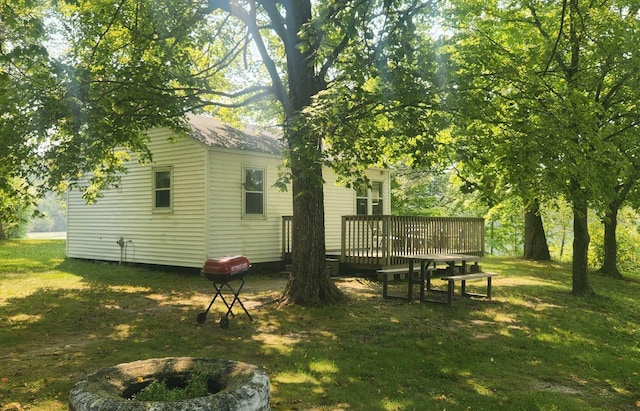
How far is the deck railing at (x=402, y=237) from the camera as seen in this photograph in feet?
42.3

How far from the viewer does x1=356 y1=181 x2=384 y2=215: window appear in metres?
18.9

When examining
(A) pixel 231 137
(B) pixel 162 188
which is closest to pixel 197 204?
(B) pixel 162 188

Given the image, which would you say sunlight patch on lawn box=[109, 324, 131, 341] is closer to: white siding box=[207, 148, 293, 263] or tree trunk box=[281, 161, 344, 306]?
tree trunk box=[281, 161, 344, 306]

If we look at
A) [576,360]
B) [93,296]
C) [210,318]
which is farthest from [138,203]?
[576,360]

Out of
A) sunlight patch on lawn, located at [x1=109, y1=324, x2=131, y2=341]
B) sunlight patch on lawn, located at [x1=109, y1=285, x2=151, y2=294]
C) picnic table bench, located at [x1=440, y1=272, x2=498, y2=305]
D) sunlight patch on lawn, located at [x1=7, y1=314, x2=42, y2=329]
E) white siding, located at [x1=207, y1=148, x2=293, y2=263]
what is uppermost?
white siding, located at [x1=207, y1=148, x2=293, y2=263]

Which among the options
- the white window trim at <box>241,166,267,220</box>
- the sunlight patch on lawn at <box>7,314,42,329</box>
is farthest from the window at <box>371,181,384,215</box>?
the sunlight patch on lawn at <box>7,314,42,329</box>

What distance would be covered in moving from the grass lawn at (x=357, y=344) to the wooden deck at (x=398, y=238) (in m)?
1.16

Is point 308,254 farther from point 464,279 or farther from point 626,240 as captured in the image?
point 626,240

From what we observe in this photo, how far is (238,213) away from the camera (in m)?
14.7

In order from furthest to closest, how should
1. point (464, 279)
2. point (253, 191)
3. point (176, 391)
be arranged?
point (253, 191) < point (464, 279) < point (176, 391)

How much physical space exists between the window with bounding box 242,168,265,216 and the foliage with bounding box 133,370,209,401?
1177 centimetres

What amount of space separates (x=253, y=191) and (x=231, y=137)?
186cm

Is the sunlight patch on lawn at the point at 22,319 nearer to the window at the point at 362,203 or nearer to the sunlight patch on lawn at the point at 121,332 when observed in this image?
the sunlight patch on lawn at the point at 121,332

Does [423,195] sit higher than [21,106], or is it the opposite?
[21,106]
